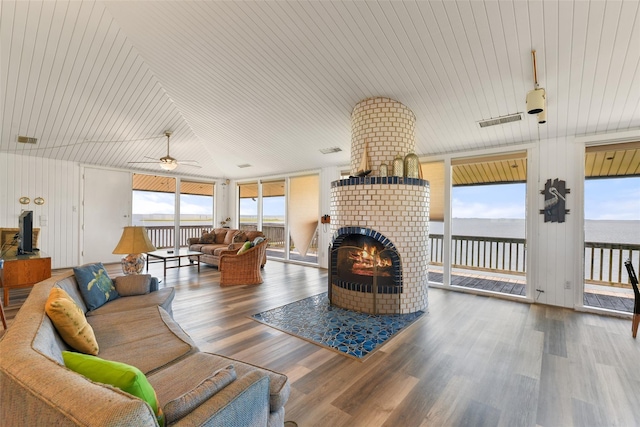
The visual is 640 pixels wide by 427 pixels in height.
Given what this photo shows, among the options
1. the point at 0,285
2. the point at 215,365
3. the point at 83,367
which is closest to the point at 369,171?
the point at 215,365

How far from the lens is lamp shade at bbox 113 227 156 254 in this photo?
3.16 metres

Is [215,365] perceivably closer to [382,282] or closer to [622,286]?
[382,282]

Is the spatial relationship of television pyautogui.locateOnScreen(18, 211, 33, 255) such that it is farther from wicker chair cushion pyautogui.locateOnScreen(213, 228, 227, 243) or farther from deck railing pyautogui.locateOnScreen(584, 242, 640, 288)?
deck railing pyautogui.locateOnScreen(584, 242, 640, 288)

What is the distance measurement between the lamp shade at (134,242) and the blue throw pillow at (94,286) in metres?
0.33

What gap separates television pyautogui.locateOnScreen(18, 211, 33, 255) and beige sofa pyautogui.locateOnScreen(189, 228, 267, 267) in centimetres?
300

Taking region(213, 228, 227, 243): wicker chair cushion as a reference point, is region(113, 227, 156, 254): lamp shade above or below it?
above

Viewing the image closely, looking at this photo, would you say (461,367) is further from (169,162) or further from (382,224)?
(169,162)

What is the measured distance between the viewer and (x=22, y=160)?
5902 mm

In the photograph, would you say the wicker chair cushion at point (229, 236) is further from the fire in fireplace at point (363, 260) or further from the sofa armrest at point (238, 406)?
the sofa armrest at point (238, 406)

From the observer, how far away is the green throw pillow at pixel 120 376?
3.12 ft

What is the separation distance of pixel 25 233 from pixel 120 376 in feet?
16.6

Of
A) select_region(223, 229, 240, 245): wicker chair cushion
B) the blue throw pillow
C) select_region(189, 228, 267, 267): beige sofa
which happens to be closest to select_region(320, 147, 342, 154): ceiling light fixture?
A: select_region(189, 228, 267, 267): beige sofa

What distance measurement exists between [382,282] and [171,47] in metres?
4.25

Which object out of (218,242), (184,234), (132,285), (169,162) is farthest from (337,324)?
(184,234)
